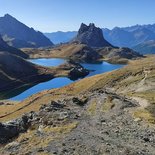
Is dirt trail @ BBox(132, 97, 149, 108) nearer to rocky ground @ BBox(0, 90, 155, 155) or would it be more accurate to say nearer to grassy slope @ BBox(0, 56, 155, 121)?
rocky ground @ BBox(0, 90, 155, 155)

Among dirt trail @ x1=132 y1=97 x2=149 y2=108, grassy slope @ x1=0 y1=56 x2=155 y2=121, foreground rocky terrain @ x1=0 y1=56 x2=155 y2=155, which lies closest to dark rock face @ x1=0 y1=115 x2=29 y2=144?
foreground rocky terrain @ x1=0 y1=56 x2=155 y2=155

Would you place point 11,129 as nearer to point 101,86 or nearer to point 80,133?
point 80,133

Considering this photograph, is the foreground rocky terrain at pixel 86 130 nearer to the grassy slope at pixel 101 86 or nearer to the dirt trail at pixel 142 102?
the dirt trail at pixel 142 102

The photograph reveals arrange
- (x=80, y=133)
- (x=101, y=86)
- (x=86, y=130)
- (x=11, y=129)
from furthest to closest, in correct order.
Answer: (x=101, y=86) → (x=11, y=129) → (x=86, y=130) → (x=80, y=133)

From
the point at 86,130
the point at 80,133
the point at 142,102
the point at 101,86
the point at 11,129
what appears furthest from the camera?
the point at 101,86

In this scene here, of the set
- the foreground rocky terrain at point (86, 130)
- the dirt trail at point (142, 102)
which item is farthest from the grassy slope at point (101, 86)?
the foreground rocky terrain at point (86, 130)

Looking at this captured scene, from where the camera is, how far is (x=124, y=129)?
46.8 meters

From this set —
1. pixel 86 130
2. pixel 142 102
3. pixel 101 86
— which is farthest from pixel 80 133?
pixel 101 86

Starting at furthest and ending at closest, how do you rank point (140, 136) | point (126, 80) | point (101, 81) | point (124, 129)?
point (101, 81) → point (126, 80) → point (124, 129) → point (140, 136)

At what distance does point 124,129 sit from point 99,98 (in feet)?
96.5

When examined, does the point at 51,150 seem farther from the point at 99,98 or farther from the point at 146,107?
the point at 99,98

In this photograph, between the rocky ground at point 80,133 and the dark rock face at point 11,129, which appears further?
the dark rock face at point 11,129

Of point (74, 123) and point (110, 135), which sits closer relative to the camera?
point (110, 135)

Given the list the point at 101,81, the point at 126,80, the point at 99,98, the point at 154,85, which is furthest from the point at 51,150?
the point at 101,81
